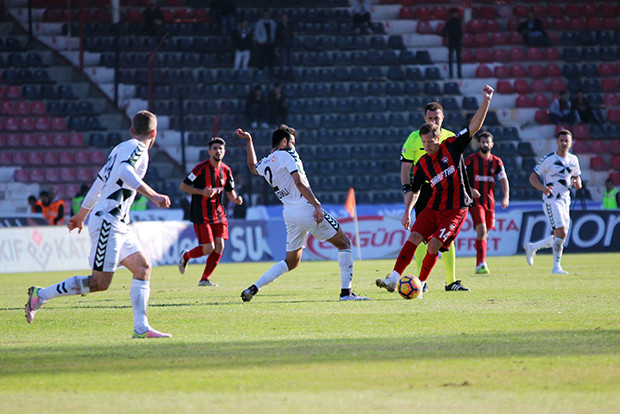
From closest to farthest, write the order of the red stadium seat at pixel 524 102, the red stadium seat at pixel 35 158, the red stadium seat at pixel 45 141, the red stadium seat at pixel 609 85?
the red stadium seat at pixel 35 158, the red stadium seat at pixel 45 141, the red stadium seat at pixel 524 102, the red stadium seat at pixel 609 85

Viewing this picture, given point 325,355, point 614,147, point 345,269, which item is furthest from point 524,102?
point 325,355

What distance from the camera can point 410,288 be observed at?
10.2 meters

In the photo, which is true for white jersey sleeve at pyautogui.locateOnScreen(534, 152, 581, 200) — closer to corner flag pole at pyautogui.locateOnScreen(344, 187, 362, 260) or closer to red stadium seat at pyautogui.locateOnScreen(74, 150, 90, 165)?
corner flag pole at pyautogui.locateOnScreen(344, 187, 362, 260)

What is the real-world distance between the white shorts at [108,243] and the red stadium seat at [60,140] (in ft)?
71.9

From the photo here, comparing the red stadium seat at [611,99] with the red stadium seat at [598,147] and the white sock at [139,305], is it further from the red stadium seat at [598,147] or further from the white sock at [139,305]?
the white sock at [139,305]

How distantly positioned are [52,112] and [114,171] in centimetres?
2293

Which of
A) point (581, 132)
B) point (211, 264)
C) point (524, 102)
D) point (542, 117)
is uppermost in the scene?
point (524, 102)

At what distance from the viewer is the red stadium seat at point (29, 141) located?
92.8 feet

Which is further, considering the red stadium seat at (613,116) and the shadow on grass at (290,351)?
the red stadium seat at (613,116)

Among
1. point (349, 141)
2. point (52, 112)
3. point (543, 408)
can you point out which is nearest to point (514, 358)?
point (543, 408)

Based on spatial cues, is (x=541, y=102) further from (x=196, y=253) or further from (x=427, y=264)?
(x=427, y=264)

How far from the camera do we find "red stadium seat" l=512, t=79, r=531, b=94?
102 feet

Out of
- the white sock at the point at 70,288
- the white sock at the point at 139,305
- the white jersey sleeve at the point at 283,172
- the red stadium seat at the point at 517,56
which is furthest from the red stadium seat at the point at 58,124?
the white sock at the point at 139,305

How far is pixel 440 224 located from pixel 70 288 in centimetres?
442
